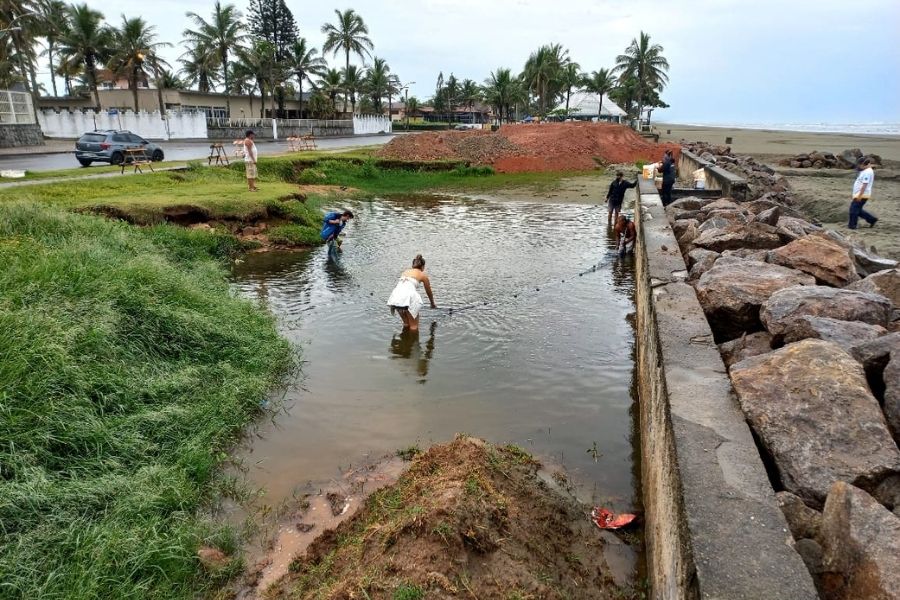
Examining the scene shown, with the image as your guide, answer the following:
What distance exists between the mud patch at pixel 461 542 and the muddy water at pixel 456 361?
2.52ft

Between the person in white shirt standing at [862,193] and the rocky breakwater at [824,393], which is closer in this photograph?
the rocky breakwater at [824,393]

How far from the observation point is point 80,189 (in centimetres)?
1434

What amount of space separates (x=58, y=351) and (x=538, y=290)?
7676 mm

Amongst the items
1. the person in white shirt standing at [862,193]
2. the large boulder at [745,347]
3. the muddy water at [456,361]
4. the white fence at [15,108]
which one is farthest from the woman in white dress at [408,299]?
the white fence at [15,108]

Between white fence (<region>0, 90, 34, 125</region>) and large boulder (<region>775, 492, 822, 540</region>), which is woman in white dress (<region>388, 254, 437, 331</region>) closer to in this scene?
large boulder (<region>775, 492, 822, 540</region>)

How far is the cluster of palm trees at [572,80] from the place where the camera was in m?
66.7

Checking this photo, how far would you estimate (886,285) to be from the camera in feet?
17.6

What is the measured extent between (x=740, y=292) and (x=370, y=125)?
64219mm

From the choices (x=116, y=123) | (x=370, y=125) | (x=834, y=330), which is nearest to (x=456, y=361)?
(x=834, y=330)

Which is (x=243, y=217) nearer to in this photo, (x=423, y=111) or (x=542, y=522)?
(x=542, y=522)

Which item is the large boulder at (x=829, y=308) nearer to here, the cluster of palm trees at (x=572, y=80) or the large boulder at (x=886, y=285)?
the large boulder at (x=886, y=285)

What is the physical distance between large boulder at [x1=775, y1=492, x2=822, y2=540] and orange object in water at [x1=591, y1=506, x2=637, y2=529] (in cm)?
158

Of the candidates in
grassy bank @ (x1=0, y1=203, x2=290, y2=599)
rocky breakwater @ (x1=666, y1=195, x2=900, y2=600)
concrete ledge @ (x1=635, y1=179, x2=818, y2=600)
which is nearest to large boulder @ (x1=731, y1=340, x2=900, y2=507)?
rocky breakwater @ (x1=666, y1=195, x2=900, y2=600)

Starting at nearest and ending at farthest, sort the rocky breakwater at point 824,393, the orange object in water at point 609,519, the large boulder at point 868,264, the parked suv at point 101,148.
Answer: the rocky breakwater at point 824,393 → the orange object in water at point 609,519 → the large boulder at point 868,264 → the parked suv at point 101,148
